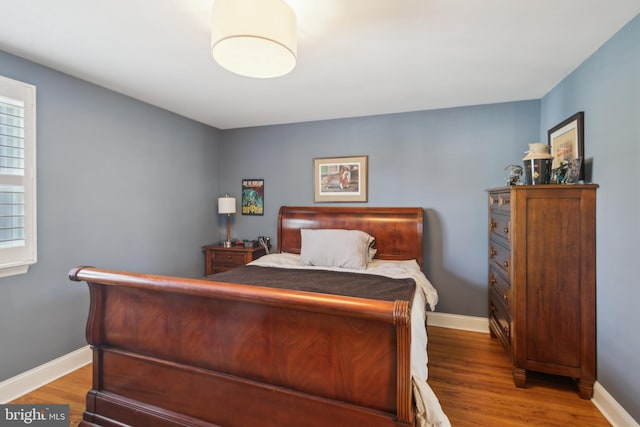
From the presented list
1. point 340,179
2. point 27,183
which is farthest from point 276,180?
point 27,183

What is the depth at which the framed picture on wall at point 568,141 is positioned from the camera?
2250mm

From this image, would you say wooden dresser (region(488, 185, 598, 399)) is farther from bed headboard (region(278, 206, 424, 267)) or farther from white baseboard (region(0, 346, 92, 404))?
white baseboard (region(0, 346, 92, 404))

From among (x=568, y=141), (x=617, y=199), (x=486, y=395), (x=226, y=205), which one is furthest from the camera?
(x=226, y=205)

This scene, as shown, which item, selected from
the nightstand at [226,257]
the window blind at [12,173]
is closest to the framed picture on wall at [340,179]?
the nightstand at [226,257]

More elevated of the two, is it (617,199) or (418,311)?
(617,199)

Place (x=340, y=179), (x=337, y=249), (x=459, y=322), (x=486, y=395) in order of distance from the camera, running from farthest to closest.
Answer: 1. (x=340, y=179)
2. (x=459, y=322)
3. (x=337, y=249)
4. (x=486, y=395)

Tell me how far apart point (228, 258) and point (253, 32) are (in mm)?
2920

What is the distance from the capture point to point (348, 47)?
203cm

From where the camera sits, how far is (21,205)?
7.02 feet

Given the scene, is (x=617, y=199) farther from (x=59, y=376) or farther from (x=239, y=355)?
(x=59, y=376)

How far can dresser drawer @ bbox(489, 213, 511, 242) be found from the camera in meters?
2.38

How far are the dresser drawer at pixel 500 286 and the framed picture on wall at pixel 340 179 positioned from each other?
1.53 metres

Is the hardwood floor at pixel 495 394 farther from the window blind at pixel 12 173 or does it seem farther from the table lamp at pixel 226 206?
the window blind at pixel 12 173

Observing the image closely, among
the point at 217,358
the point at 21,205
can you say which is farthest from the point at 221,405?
the point at 21,205
